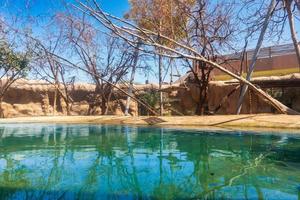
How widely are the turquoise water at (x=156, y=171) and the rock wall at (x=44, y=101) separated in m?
18.2

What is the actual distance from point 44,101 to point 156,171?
23.8m

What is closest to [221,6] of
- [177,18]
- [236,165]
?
[177,18]

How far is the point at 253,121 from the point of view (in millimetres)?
11312

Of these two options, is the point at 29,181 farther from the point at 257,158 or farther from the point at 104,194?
the point at 257,158

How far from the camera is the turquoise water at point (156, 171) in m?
3.86

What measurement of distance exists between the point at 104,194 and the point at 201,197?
99cm

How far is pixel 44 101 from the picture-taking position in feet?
90.3

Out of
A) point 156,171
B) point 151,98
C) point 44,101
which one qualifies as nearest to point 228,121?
point 156,171

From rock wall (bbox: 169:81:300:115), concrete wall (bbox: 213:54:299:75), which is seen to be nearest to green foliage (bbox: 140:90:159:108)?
rock wall (bbox: 169:81:300:115)

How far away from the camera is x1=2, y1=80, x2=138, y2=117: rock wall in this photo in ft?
86.4

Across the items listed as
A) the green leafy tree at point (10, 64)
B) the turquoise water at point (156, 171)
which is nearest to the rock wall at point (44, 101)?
the green leafy tree at point (10, 64)

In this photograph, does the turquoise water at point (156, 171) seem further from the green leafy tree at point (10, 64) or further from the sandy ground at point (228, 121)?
the green leafy tree at point (10, 64)

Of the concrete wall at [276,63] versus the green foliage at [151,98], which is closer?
the concrete wall at [276,63]

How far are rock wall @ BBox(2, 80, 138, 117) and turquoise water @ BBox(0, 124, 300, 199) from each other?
59.8ft
